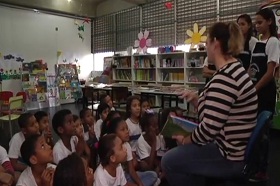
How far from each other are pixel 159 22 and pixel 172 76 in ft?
5.28

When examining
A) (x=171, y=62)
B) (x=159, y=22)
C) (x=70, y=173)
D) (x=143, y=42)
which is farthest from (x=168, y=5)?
(x=70, y=173)

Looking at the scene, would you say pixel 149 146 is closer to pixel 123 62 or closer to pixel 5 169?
pixel 5 169

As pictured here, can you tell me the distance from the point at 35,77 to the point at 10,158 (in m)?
5.57

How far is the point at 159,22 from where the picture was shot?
7.05 metres

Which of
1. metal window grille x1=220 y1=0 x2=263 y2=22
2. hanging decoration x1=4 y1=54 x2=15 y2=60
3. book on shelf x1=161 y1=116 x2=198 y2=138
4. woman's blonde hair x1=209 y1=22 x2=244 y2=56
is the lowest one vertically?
book on shelf x1=161 y1=116 x2=198 y2=138

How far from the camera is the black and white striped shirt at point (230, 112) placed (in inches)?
49.5

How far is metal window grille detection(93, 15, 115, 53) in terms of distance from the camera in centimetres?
849

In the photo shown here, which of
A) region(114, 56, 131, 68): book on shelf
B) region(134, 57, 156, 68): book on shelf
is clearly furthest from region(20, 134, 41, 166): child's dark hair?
region(114, 56, 131, 68): book on shelf

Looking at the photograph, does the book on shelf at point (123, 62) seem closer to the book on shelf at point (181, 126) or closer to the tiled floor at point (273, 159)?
the tiled floor at point (273, 159)

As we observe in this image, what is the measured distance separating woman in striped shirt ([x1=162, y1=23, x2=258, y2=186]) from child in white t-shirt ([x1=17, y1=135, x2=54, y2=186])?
71cm

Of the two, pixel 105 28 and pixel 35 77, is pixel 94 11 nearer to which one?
pixel 105 28

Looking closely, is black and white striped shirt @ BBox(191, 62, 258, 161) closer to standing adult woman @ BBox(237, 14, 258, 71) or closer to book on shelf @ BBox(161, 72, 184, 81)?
standing adult woman @ BBox(237, 14, 258, 71)

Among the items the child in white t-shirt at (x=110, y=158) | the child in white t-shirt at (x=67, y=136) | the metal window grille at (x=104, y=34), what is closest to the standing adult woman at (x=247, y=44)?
the child in white t-shirt at (x=110, y=158)

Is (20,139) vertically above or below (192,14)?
below
